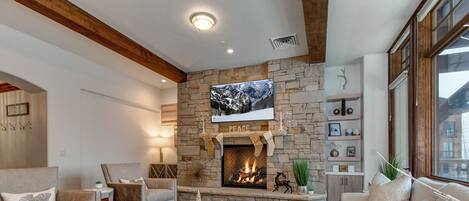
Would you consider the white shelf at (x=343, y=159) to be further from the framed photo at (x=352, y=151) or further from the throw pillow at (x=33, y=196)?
the throw pillow at (x=33, y=196)

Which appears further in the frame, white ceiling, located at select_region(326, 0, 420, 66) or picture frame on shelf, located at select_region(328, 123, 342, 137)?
picture frame on shelf, located at select_region(328, 123, 342, 137)

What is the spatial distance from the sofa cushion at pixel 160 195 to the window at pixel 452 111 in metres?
3.38

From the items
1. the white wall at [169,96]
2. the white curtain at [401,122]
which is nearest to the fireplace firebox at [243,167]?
the white curtain at [401,122]

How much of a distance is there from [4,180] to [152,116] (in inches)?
164

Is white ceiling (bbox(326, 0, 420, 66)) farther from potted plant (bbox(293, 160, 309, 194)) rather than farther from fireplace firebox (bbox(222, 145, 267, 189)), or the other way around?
fireplace firebox (bbox(222, 145, 267, 189))

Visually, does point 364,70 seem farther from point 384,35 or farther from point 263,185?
point 263,185

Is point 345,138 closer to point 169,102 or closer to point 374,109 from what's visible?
point 374,109

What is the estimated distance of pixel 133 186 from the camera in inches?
150

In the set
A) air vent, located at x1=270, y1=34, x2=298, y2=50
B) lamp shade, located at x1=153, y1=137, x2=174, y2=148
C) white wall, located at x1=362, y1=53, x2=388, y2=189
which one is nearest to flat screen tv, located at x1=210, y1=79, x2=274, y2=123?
Result: air vent, located at x1=270, y1=34, x2=298, y2=50

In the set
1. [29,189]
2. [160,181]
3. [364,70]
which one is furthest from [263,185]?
[29,189]

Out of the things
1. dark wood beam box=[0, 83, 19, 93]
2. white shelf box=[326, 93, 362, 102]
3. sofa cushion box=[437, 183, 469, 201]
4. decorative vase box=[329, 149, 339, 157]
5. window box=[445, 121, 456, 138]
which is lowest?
decorative vase box=[329, 149, 339, 157]

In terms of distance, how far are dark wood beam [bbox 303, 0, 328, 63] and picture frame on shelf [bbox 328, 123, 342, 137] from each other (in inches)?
55.6

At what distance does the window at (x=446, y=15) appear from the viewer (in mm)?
2604

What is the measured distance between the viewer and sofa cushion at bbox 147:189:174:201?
3.91 metres
